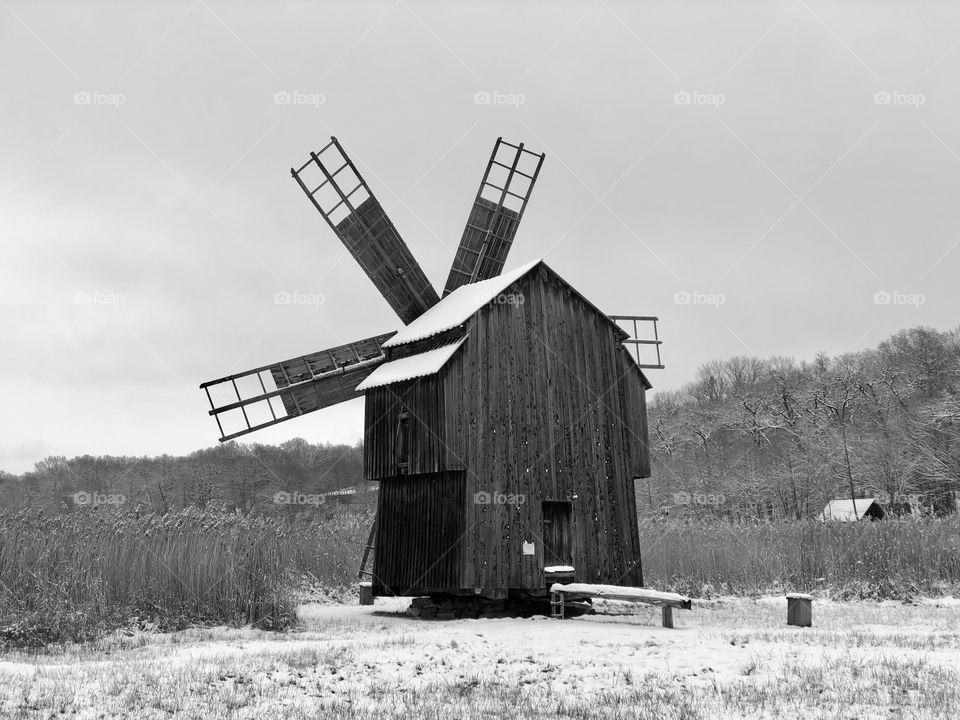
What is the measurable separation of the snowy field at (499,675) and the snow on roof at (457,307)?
6.97 meters

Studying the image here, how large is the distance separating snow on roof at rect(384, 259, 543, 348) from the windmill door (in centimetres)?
451

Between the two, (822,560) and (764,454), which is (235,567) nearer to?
(822,560)

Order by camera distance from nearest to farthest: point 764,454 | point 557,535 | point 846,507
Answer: point 557,535 < point 846,507 < point 764,454

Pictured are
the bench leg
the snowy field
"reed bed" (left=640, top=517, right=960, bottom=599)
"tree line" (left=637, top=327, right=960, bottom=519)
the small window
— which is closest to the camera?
the snowy field

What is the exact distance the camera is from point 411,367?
1898 cm

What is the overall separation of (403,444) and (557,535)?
393cm

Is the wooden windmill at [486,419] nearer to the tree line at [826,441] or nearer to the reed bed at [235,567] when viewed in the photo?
the reed bed at [235,567]

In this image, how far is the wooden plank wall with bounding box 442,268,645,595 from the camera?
690 inches

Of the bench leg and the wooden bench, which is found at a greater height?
the wooden bench

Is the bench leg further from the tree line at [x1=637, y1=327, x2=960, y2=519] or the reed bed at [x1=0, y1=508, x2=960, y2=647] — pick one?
the tree line at [x1=637, y1=327, x2=960, y2=519]

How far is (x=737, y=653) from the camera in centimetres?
1067

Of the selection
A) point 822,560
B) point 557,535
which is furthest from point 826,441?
point 557,535

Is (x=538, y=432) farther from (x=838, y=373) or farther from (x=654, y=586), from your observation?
(x=838, y=373)

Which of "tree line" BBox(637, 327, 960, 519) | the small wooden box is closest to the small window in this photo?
the small wooden box
